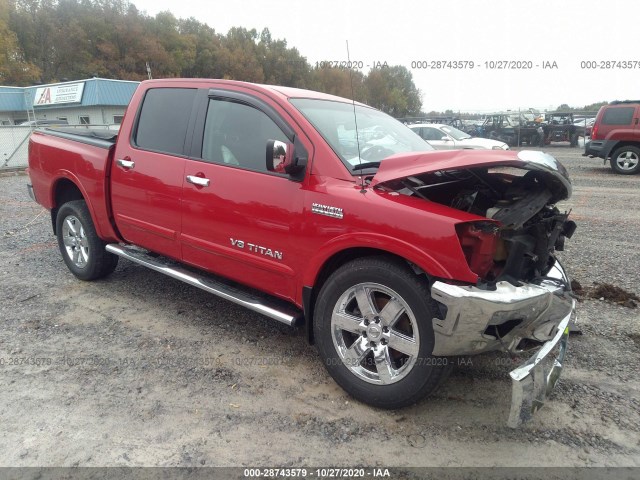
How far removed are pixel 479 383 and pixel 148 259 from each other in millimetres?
2925

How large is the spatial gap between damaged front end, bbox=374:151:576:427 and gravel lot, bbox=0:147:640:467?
37 cm

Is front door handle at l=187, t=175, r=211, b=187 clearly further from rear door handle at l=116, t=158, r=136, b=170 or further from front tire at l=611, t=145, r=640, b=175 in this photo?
front tire at l=611, t=145, r=640, b=175

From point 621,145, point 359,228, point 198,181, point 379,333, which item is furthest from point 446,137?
point 379,333

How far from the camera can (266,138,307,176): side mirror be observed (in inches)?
113

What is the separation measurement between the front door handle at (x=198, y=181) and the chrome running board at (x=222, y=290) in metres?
0.76

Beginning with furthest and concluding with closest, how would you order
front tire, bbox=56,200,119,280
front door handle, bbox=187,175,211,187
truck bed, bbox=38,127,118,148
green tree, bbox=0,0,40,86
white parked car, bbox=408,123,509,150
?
green tree, bbox=0,0,40,86 < white parked car, bbox=408,123,509,150 < front tire, bbox=56,200,119,280 < truck bed, bbox=38,127,118,148 < front door handle, bbox=187,175,211,187

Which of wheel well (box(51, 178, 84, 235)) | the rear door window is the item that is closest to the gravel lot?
wheel well (box(51, 178, 84, 235))

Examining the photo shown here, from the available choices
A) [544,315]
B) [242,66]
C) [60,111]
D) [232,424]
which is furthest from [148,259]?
[242,66]

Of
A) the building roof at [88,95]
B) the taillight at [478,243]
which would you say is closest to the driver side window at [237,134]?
the taillight at [478,243]

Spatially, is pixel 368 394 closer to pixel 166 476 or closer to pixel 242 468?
pixel 242 468

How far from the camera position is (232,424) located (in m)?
2.72

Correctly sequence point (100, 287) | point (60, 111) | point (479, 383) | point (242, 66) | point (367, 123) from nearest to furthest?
point (479, 383) < point (367, 123) < point (100, 287) < point (60, 111) < point (242, 66)

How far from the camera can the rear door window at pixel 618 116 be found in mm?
12828

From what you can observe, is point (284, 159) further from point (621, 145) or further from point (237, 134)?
point (621, 145)
